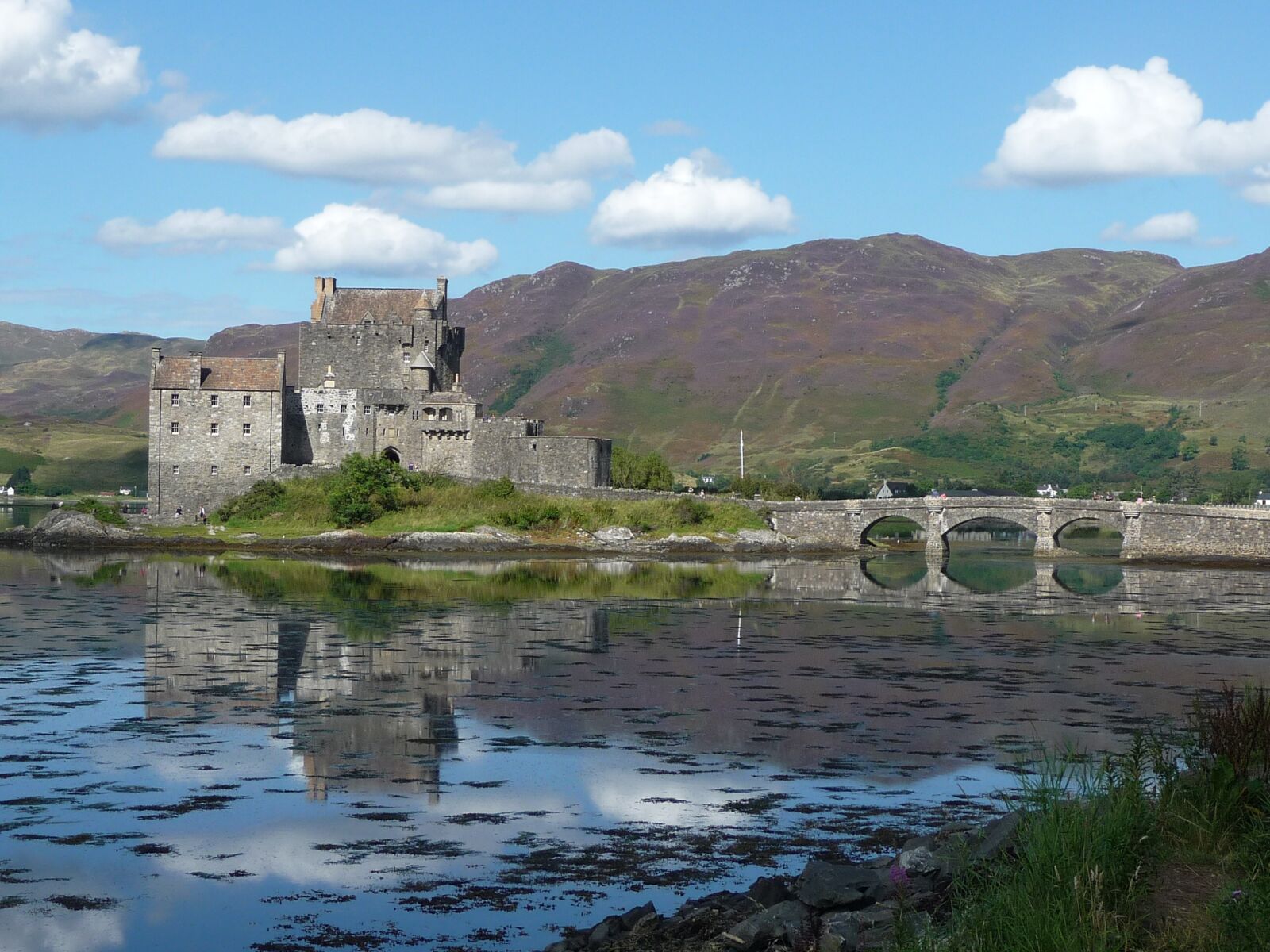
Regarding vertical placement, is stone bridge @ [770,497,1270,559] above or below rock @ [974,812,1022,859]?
above

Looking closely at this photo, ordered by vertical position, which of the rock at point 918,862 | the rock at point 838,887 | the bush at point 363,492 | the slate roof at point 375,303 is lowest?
the rock at point 838,887

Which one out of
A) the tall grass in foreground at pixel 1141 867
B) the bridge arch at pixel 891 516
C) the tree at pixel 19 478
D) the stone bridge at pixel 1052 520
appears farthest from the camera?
the tree at pixel 19 478

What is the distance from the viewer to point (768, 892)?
1326cm

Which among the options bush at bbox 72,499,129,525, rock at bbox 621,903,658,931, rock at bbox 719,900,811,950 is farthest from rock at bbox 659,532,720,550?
rock at bbox 719,900,811,950

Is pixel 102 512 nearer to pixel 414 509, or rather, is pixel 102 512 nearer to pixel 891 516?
pixel 414 509

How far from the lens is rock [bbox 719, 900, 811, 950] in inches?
489

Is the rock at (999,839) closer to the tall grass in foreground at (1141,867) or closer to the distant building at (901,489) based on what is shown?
the tall grass in foreground at (1141,867)

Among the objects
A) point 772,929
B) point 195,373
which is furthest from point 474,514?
point 772,929

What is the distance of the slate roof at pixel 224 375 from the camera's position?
71.2 metres

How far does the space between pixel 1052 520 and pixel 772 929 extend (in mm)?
68057

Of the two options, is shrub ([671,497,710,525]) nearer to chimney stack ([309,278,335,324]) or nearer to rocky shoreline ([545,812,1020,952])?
chimney stack ([309,278,335,324])

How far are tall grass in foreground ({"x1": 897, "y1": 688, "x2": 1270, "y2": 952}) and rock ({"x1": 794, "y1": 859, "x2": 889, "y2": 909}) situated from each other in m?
0.80

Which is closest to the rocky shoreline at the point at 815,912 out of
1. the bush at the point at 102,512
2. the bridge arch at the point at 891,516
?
the bush at the point at 102,512

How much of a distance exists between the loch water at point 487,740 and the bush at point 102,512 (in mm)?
24435
